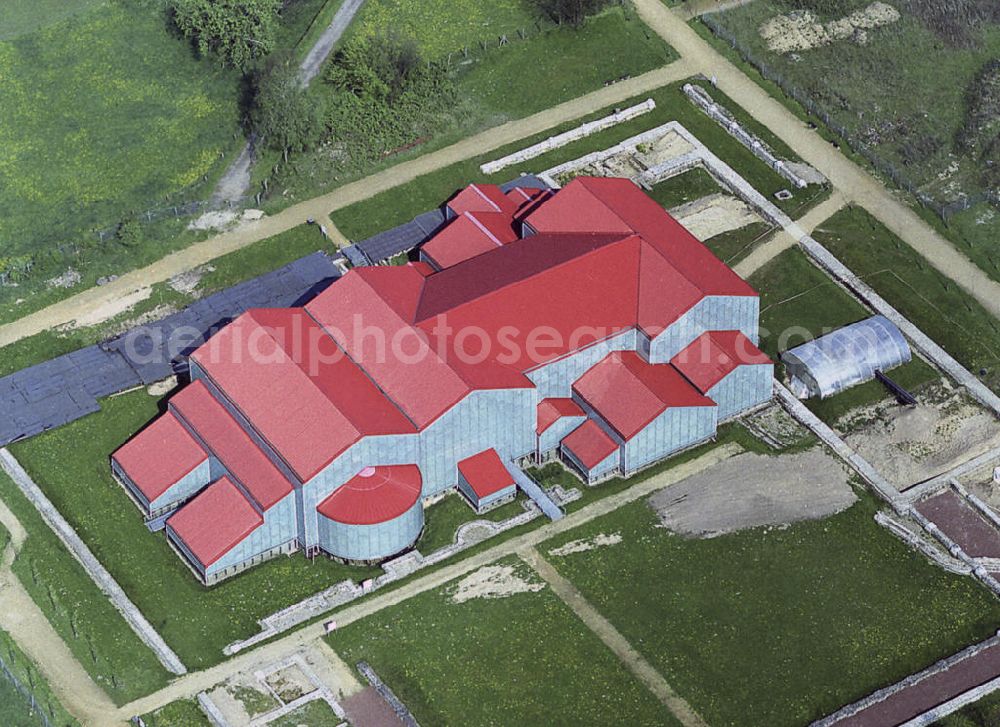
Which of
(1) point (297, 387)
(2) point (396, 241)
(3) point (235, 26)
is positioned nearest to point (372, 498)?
(1) point (297, 387)

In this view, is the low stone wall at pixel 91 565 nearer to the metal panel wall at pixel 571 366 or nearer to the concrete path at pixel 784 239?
the metal panel wall at pixel 571 366

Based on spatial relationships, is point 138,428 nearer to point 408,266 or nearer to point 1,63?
point 408,266

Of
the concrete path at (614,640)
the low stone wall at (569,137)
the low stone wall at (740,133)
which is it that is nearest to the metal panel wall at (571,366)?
the concrete path at (614,640)

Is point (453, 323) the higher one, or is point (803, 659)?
point (453, 323)

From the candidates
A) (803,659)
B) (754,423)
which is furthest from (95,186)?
(803,659)

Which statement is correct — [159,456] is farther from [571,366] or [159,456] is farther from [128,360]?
[571,366]

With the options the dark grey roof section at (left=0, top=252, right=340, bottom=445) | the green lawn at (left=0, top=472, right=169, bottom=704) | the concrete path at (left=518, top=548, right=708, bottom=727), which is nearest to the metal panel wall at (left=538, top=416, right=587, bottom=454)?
the concrete path at (left=518, top=548, right=708, bottom=727)
